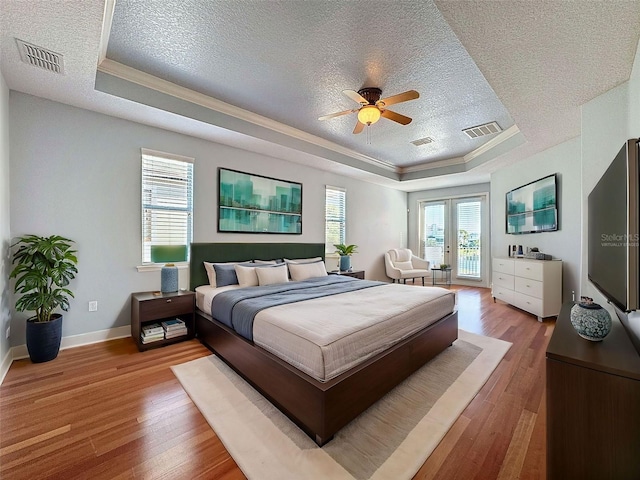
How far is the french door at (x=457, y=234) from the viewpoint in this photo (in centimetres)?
694

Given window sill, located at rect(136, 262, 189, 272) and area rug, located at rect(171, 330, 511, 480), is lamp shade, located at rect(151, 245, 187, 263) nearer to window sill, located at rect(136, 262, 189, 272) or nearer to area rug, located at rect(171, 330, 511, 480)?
window sill, located at rect(136, 262, 189, 272)

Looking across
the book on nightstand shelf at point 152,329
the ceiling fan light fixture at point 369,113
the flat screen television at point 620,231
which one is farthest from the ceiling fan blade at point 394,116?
the book on nightstand shelf at point 152,329

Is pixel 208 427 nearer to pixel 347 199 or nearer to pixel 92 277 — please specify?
pixel 92 277

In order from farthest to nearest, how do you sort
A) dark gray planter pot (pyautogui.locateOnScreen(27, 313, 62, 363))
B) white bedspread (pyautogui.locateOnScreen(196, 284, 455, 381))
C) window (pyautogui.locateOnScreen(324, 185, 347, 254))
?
window (pyautogui.locateOnScreen(324, 185, 347, 254)) → dark gray planter pot (pyautogui.locateOnScreen(27, 313, 62, 363)) → white bedspread (pyautogui.locateOnScreen(196, 284, 455, 381))

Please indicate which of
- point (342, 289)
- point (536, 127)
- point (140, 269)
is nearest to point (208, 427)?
point (342, 289)

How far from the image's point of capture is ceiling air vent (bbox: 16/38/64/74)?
2094 millimetres

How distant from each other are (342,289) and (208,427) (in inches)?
78.7

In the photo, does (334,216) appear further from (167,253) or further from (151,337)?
(151,337)

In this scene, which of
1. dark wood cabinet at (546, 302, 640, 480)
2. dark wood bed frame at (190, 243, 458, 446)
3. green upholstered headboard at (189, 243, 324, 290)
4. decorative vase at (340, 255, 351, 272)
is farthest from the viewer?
decorative vase at (340, 255, 351, 272)

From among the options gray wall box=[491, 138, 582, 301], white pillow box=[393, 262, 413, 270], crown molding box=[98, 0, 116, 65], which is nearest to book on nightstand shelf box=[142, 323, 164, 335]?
crown molding box=[98, 0, 116, 65]

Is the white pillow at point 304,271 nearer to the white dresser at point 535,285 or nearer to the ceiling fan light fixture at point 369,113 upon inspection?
the ceiling fan light fixture at point 369,113

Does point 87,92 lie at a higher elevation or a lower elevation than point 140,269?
higher

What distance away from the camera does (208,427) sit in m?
1.81

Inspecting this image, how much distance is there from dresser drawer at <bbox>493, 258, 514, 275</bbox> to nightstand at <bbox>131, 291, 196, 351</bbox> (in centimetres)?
515
